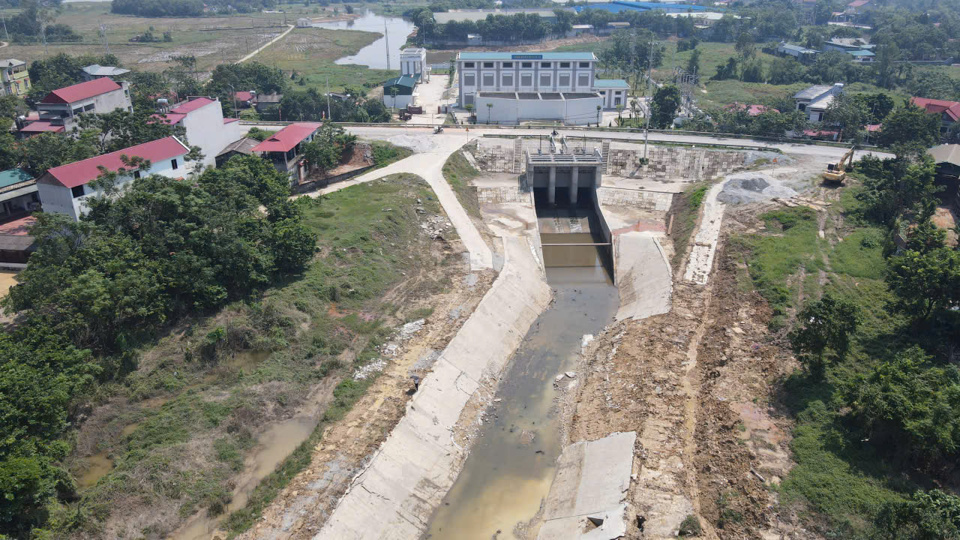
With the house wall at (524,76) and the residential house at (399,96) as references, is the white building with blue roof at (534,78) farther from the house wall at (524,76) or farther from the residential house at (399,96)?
the residential house at (399,96)

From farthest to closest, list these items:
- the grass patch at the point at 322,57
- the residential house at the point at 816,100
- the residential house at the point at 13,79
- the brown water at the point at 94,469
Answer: the grass patch at the point at 322,57 → the residential house at the point at 13,79 → the residential house at the point at 816,100 → the brown water at the point at 94,469

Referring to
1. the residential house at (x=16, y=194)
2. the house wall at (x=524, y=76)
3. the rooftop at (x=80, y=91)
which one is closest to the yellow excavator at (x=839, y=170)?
the house wall at (x=524, y=76)

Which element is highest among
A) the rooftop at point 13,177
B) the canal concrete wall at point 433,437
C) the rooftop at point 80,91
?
the rooftop at point 80,91

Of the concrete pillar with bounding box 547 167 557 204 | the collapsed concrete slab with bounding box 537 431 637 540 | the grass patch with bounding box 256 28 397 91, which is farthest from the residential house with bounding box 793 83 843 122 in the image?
the collapsed concrete slab with bounding box 537 431 637 540

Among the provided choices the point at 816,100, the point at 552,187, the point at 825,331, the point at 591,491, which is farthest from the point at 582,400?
the point at 816,100

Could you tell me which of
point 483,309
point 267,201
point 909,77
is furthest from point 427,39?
point 483,309

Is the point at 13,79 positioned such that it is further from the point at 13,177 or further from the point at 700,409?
the point at 700,409
